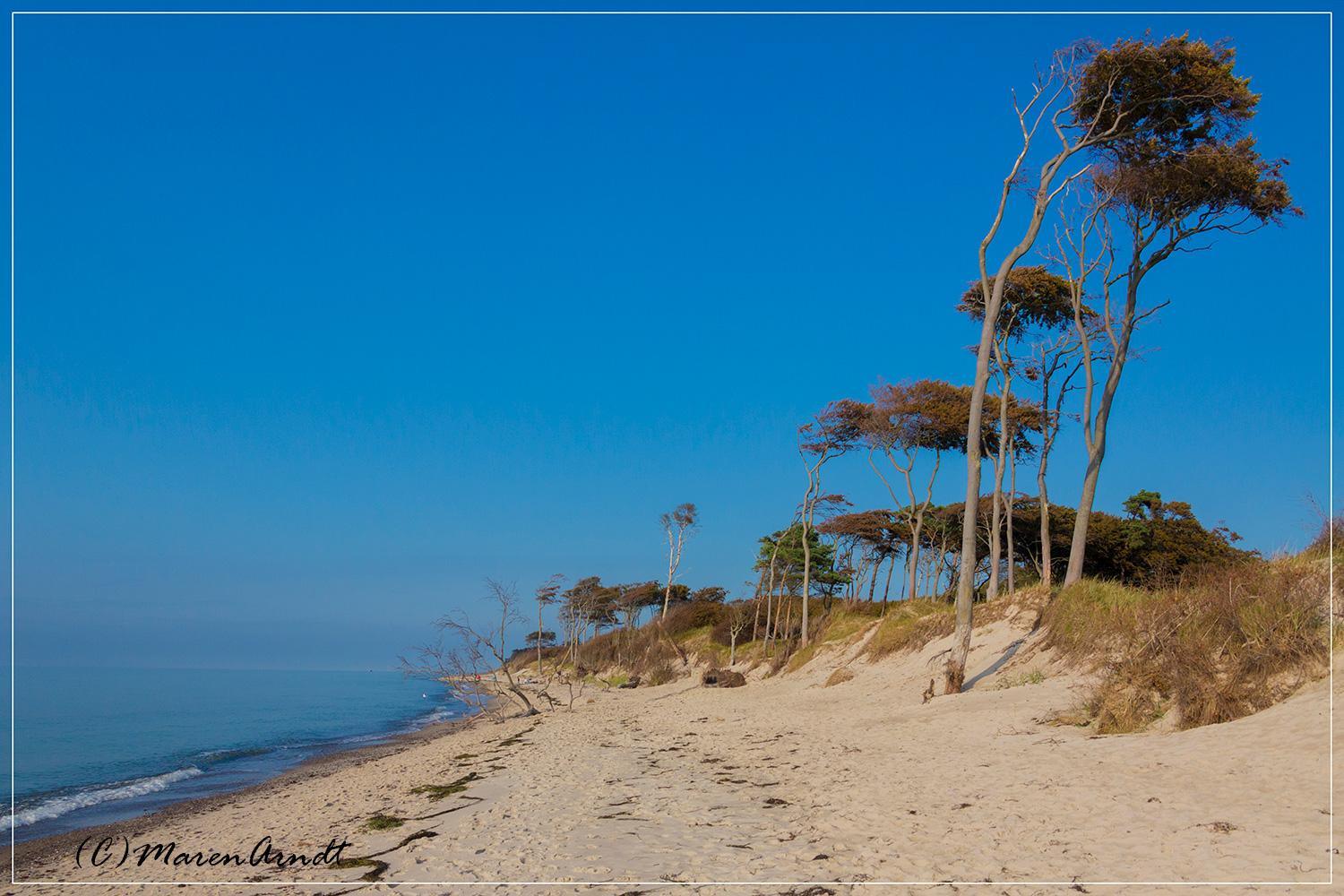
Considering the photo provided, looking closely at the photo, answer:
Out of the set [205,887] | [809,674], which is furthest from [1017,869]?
[809,674]

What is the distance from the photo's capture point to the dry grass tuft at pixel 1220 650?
8.78m

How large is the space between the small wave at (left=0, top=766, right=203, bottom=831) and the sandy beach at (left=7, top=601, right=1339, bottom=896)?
9.79 feet

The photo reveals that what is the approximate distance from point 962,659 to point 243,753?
22899 millimetres

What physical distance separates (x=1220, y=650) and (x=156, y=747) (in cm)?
3133

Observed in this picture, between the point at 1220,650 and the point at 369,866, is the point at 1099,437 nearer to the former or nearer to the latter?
the point at 1220,650

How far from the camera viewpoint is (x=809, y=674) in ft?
83.5

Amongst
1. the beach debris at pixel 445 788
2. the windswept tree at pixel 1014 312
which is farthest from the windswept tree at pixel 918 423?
the beach debris at pixel 445 788

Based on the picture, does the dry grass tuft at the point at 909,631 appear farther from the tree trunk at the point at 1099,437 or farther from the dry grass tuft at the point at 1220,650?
the dry grass tuft at the point at 1220,650

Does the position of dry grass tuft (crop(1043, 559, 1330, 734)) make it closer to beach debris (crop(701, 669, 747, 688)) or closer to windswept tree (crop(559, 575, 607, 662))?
A: beach debris (crop(701, 669, 747, 688))

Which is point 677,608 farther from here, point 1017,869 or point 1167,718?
point 1017,869

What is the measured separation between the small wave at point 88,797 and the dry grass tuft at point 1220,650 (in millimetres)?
19405

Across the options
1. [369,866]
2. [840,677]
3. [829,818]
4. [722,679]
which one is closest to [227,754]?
[722,679]

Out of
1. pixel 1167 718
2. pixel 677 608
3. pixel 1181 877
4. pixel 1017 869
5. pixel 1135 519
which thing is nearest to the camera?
pixel 1181 877

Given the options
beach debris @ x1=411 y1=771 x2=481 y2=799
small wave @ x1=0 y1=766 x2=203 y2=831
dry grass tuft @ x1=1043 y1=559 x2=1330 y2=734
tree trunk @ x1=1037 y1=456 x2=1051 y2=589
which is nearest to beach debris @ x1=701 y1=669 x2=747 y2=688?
tree trunk @ x1=1037 y1=456 x2=1051 y2=589
